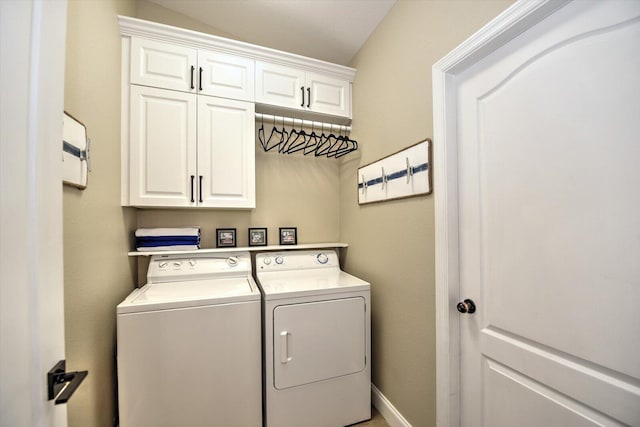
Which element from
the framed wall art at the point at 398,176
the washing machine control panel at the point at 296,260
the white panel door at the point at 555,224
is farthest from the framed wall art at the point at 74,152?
the white panel door at the point at 555,224

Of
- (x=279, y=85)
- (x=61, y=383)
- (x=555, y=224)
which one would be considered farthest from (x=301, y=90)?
(x=61, y=383)

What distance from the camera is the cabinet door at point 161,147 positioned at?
1656mm

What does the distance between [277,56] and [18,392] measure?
7.20 feet

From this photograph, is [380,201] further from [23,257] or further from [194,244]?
[23,257]

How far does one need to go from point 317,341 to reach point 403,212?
1003 millimetres

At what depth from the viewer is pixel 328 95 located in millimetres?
2148

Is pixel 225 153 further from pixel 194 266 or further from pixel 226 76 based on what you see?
pixel 194 266

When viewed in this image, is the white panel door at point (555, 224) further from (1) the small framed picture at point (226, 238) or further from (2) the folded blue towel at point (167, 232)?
(2) the folded blue towel at point (167, 232)

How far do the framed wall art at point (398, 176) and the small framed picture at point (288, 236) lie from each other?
0.68 m

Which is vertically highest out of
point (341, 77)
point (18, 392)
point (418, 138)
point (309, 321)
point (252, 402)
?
point (341, 77)

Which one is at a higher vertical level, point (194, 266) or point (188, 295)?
point (194, 266)

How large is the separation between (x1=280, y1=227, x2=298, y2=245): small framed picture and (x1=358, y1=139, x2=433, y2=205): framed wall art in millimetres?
675

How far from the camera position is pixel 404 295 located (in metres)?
1.58

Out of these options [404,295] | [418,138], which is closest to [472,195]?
[418,138]
